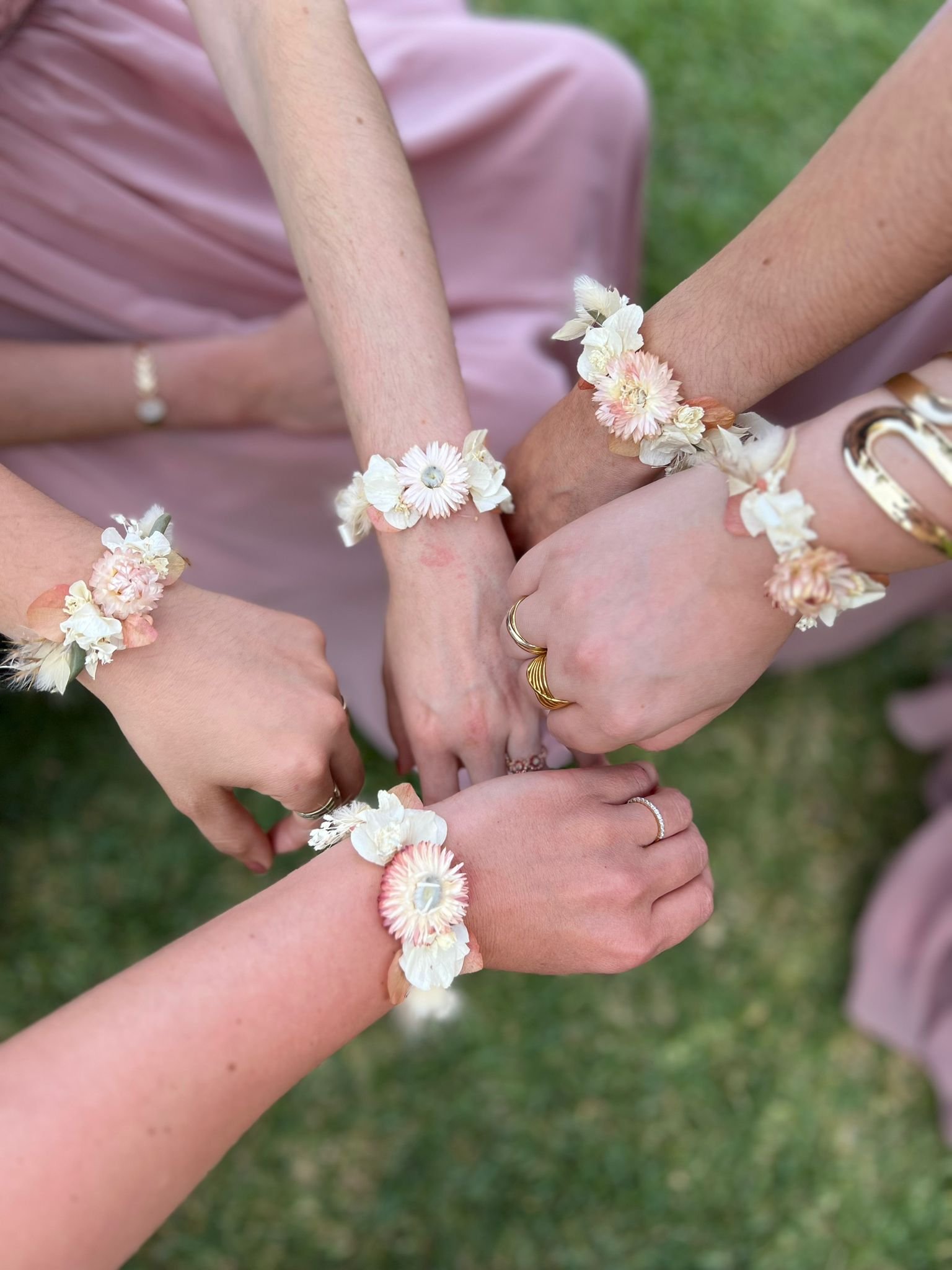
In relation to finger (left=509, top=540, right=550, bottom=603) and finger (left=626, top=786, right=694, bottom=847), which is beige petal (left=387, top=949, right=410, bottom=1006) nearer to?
finger (left=626, top=786, right=694, bottom=847)

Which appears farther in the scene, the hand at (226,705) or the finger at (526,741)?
the finger at (526,741)

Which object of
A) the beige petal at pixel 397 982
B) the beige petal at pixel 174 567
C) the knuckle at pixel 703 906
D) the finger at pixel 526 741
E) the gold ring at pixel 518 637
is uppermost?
the gold ring at pixel 518 637

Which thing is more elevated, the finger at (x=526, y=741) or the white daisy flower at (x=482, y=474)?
the white daisy flower at (x=482, y=474)

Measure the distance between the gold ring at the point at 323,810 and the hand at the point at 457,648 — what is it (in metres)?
0.14

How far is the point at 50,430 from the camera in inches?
63.2

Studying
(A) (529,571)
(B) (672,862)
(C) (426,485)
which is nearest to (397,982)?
(B) (672,862)

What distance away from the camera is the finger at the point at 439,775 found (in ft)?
4.33

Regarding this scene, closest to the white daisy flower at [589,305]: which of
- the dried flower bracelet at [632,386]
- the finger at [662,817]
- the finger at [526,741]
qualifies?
the dried flower bracelet at [632,386]

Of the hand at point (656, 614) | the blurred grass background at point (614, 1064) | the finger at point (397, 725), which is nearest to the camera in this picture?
the hand at point (656, 614)

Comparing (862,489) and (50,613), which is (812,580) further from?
(50,613)

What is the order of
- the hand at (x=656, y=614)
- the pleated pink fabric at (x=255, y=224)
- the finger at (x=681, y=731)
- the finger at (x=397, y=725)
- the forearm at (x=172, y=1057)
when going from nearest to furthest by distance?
the forearm at (x=172, y=1057)
the hand at (x=656, y=614)
the finger at (x=681, y=731)
the finger at (x=397, y=725)
the pleated pink fabric at (x=255, y=224)

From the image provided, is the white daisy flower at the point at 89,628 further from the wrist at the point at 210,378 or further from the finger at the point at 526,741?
the wrist at the point at 210,378

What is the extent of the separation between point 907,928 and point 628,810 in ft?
4.29

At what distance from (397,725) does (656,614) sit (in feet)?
1.65
